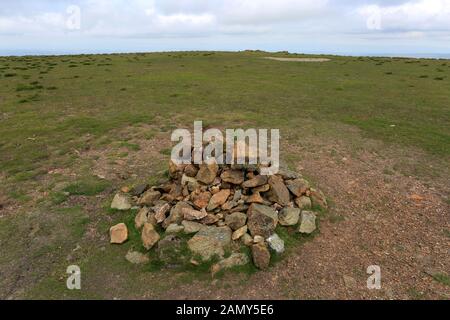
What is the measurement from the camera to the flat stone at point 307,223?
9778 millimetres

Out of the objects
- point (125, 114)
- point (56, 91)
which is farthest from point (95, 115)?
point (56, 91)

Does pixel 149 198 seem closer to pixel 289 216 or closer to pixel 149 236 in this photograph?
pixel 149 236

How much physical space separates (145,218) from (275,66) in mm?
42007

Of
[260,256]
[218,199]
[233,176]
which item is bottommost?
[260,256]

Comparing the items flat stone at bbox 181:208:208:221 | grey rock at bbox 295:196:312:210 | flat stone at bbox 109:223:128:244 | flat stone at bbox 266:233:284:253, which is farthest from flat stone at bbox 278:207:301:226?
flat stone at bbox 109:223:128:244

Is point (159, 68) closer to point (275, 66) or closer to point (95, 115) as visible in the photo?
point (275, 66)

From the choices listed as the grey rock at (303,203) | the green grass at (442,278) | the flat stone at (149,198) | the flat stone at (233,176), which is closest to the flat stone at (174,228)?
the flat stone at (149,198)

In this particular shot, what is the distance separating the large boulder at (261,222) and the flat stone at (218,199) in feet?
3.03

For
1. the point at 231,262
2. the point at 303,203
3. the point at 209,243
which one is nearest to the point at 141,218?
the point at 209,243

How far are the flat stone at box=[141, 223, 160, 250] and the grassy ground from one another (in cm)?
56

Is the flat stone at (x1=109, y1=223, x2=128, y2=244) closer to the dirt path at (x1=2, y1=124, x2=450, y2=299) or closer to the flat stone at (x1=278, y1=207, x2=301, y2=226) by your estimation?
the dirt path at (x1=2, y1=124, x2=450, y2=299)

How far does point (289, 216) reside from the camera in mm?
9891

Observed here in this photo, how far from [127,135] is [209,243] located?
11096 millimetres

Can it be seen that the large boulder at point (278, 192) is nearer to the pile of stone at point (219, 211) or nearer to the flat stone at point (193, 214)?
the pile of stone at point (219, 211)
